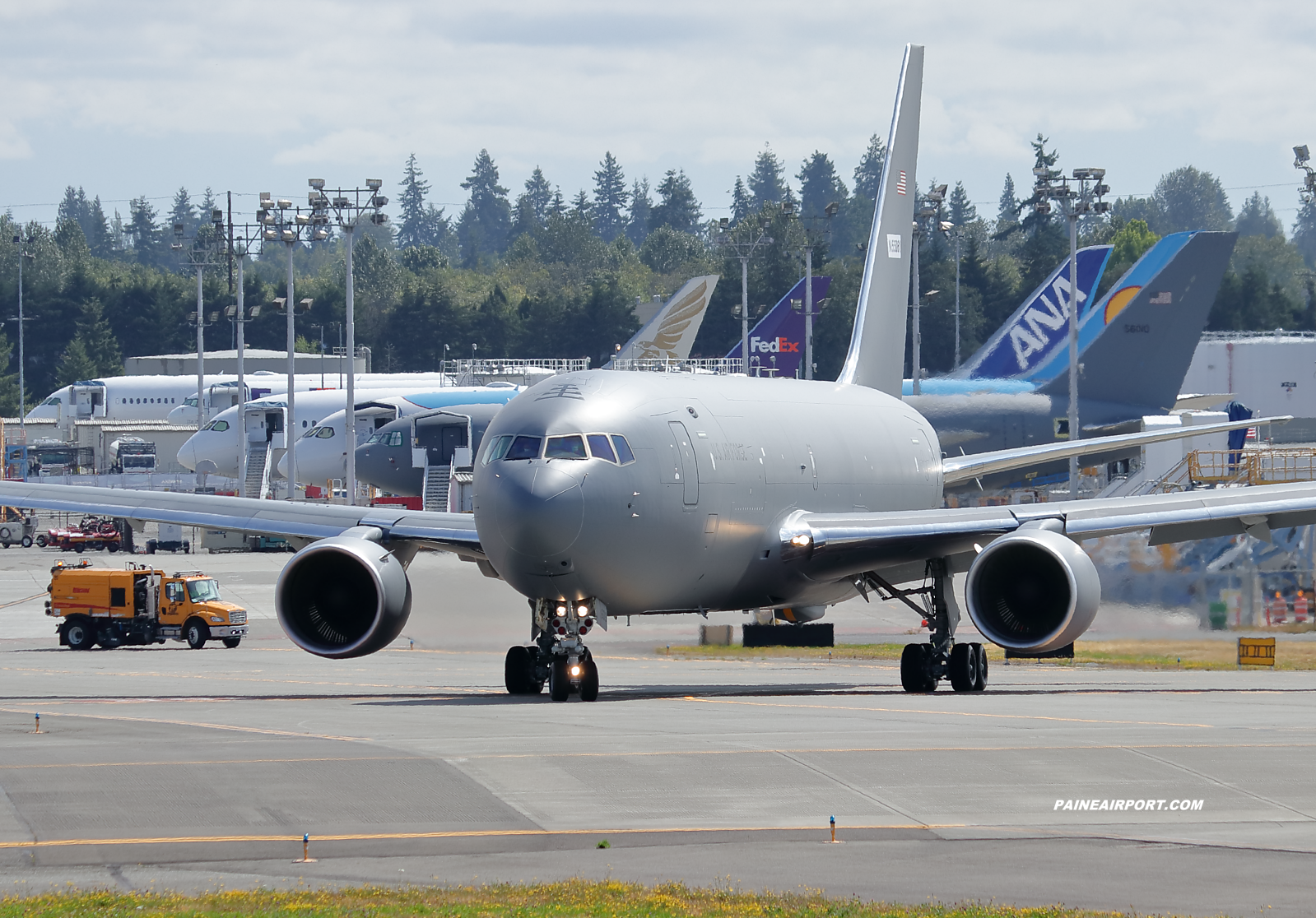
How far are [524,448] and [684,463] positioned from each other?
2722 mm

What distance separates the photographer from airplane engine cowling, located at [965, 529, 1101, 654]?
79.5 feet

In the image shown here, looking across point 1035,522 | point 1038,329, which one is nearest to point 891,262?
point 1035,522

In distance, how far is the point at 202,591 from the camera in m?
48.2

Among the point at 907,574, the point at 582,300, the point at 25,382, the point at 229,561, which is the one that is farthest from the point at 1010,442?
the point at 25,382

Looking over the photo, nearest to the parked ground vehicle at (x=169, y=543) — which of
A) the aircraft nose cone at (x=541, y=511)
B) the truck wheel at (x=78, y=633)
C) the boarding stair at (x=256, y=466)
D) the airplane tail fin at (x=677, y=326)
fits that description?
the boarding stair at (x=256, y=466)

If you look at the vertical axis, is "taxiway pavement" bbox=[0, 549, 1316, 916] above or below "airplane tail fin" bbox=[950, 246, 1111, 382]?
below

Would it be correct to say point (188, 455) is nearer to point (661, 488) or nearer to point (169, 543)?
point (169, 543)

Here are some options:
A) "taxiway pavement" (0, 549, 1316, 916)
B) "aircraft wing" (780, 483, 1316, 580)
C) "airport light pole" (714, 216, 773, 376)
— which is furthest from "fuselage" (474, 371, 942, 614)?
"airport light pole" (714, 216, 773, 376)

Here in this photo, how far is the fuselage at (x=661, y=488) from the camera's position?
23.3 metres

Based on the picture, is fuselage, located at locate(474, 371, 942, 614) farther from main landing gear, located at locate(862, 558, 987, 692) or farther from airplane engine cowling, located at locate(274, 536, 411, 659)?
airplane engine cowling, located at locate(274, 536, 411, 659)

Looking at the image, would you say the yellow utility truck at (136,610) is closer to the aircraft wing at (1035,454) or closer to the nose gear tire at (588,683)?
the aircraft wing at (1035,454)

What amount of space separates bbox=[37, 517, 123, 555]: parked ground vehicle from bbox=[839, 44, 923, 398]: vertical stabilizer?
5726cm

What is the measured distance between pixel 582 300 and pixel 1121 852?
160 metres

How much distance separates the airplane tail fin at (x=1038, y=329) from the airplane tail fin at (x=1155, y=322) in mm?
6129
